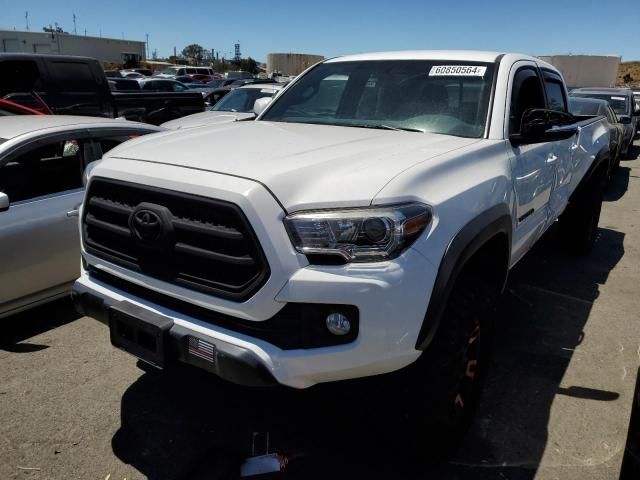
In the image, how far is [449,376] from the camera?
2.29 m

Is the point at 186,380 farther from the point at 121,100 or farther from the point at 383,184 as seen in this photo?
the point at 121,100

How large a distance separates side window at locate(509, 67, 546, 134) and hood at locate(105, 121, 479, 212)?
Result: 59 cm

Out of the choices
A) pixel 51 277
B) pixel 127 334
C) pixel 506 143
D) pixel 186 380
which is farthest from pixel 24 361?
pixel 506 143

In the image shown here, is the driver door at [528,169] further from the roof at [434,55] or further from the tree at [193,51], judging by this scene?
the tree at [193,51]

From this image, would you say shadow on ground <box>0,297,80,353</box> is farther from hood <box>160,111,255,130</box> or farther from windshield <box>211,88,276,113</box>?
windshield <box>211,88,276,113</box>

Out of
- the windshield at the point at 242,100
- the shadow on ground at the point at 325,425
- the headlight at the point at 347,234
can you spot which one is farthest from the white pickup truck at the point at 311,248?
the windshield at the point at 242,100

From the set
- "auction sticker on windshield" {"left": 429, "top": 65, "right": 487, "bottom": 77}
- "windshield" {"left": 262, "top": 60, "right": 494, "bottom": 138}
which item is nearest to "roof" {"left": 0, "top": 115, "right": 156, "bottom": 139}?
"windshield" {"left": 262, "top": 60, "right": 494, "bottom": 138}

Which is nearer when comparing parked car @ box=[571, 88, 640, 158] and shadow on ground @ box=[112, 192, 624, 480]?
shadow on ground @ box=[112, 192, 624, 480]

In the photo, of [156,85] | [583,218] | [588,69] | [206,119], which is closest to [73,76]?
[206,119]

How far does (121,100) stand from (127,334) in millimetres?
7766

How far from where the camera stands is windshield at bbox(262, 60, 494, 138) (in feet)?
10.4

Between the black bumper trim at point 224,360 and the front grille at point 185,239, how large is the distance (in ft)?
0.61

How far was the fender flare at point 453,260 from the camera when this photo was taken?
2051 mm

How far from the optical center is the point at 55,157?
4.45 m
